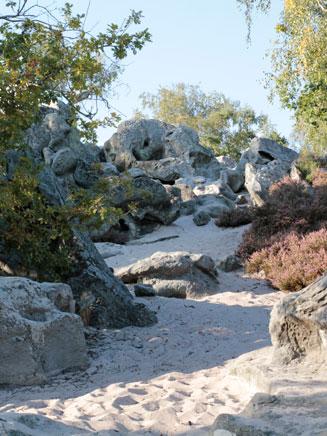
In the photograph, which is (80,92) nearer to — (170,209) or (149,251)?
(149,251)

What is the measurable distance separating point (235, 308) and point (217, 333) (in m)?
1.56

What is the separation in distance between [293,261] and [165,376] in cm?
634

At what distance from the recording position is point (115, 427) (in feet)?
15.4

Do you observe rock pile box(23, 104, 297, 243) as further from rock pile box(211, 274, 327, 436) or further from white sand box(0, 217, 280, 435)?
rock pile box(211, 274, 327, 436)

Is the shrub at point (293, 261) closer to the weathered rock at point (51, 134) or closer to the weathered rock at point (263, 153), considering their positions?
the weathered rock at point (51, 134)

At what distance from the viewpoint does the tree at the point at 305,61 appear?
1332cm

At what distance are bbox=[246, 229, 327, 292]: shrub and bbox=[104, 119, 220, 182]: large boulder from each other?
14334 millimetres

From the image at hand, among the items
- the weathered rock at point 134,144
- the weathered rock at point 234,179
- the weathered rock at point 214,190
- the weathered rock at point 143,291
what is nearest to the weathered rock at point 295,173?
the weathered rock at point 214,190

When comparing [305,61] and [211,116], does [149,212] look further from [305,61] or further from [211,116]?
[211,116]

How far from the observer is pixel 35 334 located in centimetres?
645

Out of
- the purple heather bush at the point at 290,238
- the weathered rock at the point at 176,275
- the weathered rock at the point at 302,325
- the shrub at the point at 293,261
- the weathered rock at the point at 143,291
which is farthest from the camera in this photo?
the purple heather bush at the point at 290,238

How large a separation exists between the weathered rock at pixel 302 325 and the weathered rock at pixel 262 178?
14.5 meters

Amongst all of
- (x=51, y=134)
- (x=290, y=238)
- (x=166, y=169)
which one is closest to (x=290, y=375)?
(x=290, y=238)

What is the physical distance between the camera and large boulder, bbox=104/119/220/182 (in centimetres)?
2747
